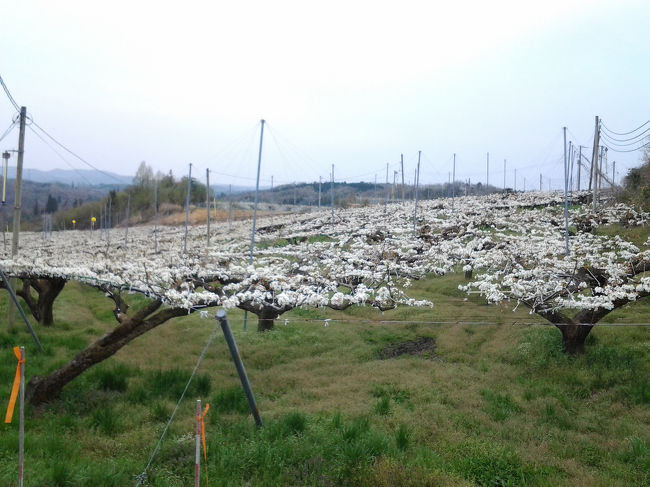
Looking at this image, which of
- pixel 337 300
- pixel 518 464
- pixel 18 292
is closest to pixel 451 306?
pixel 337 300

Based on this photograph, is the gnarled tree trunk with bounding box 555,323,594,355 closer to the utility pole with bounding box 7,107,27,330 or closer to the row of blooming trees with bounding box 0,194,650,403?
the row of blooming trees with bounding box 0,194,650,403

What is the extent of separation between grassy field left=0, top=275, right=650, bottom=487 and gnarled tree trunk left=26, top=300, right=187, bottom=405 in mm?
405

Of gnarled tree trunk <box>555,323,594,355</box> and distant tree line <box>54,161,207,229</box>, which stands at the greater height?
distant tree line <box>54,161,207,229</box>

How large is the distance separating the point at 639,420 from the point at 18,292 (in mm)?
21430

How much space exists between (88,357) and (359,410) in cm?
614

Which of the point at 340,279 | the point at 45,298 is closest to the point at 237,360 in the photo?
the point at 340,279

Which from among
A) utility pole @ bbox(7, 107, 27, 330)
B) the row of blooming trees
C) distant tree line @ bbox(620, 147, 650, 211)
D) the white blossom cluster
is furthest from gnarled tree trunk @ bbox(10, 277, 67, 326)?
distant tree line @ bbox(620, 147, 650, 211)

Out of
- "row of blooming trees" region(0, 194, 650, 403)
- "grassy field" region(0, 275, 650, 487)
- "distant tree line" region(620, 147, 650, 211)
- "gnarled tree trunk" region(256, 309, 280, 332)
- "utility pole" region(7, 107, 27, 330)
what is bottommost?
Answer: "grassy field" region(0, 275, 650, 487)

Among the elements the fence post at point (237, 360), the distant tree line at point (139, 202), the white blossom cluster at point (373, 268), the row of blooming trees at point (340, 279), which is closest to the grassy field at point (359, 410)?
the fence post at point (237, 360)

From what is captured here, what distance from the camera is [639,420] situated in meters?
10.1

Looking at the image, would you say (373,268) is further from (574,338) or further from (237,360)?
(237,360)

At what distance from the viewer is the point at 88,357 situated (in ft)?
35.8

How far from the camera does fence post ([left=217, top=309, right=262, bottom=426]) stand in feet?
27.3

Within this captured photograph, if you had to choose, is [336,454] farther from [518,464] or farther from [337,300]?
[337,300]
